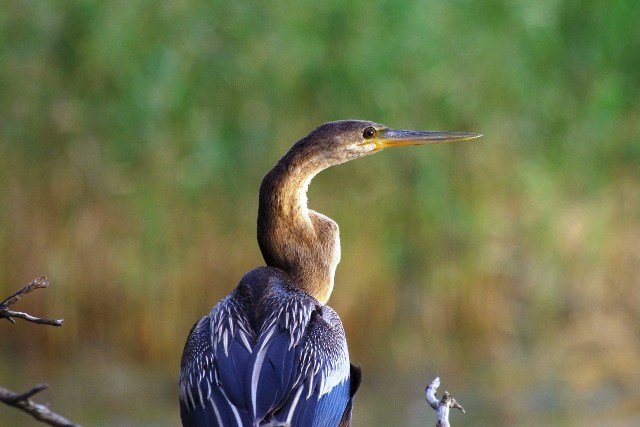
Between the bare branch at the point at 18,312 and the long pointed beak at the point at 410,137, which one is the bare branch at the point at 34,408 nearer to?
the bare branch at the point at 18,312

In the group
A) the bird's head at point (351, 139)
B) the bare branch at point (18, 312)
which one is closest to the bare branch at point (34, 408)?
the bare branch at point (18, 312)

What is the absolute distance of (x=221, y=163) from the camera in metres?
7.32

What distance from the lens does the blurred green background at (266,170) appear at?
7250mm

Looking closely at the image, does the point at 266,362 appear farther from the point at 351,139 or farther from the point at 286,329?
the point at 351,139

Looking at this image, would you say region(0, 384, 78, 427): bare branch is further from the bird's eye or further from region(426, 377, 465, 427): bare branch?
the bird's eye

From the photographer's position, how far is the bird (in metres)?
2.99

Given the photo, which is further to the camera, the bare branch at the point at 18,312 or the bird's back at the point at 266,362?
the bird's back at the point at 266,362

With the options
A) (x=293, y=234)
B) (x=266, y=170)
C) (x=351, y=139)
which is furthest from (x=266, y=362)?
(x=266, y=170)

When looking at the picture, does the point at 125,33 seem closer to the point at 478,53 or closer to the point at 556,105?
the point at 478,53

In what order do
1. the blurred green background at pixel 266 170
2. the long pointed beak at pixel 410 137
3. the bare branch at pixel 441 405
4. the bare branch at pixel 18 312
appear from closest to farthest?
the bare branch at pixel 18 312
the bare branch at pixel 441 405
the long pointed beak at pixel 410 137
the blurred green background at pixel 266 170

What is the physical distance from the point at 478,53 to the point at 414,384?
221 cm

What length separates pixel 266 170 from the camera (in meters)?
7.41

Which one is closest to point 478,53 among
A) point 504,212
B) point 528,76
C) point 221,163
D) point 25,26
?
point 528,76

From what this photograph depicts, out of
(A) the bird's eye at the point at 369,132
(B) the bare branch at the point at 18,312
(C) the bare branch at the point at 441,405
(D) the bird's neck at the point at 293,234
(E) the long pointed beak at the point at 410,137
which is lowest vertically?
(C) the bare branch at the point at 441,405
